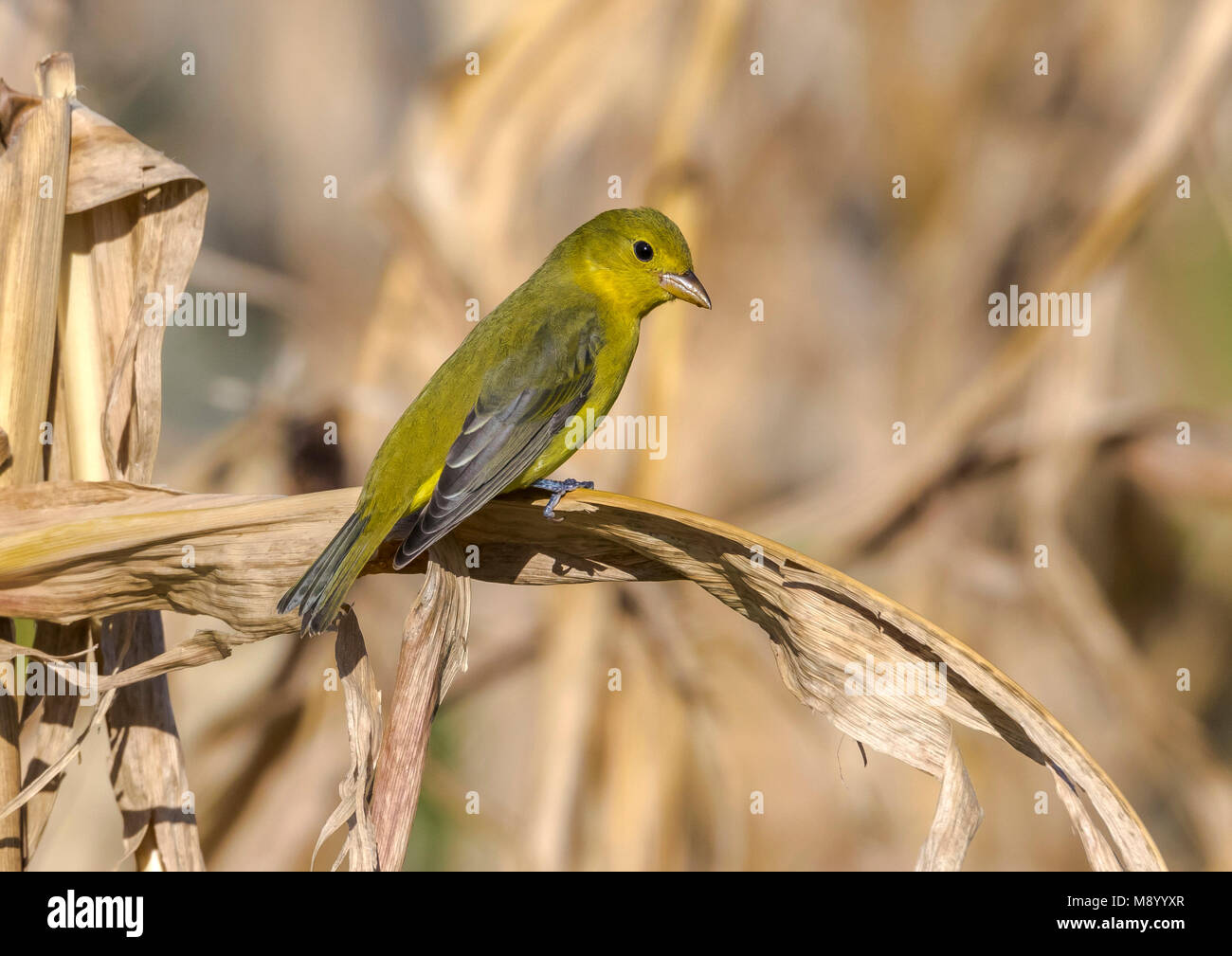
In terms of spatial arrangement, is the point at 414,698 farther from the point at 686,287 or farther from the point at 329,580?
the point at 686,287

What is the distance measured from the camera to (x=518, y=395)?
280cm

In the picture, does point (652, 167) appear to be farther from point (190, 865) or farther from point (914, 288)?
point (190, 865)

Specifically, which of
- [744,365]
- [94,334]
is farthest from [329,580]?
[744,365]

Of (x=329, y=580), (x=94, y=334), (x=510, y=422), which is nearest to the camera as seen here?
(x=329, y=580)

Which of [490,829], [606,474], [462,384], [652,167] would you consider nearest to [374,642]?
[490,829]

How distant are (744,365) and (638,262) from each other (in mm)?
898

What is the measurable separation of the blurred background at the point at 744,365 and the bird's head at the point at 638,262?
200mm

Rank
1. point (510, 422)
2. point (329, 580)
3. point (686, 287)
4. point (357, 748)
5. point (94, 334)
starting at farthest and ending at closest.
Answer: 1. point (686, 287)
2. point (510, 422)
3. point (94, 334)
4. point (329, 580)
5. point (357, 748)

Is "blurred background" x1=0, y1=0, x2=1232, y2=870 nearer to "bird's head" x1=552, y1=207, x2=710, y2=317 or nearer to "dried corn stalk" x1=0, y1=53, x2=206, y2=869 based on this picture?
"bird's head" x1=552, y1=207, x2=710, y2=317

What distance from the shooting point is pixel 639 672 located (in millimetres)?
3348

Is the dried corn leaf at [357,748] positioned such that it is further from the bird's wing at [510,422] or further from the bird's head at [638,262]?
the bird's head at [638,262]

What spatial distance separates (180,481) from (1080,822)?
8.62 feet

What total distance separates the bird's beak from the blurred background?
19 cm

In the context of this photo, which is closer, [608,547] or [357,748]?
[357,748]
